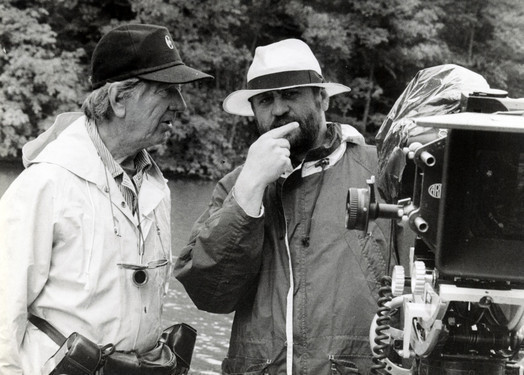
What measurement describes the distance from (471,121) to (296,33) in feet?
65.3

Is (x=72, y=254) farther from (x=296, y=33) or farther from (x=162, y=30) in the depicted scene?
(x=296, y=33)

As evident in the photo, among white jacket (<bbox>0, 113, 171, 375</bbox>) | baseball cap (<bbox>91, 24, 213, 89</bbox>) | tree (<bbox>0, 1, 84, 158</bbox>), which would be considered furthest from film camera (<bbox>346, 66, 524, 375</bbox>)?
tree (<bbox>0, 1, 84, 158</bbox>)

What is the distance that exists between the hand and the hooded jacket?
0.04 meters

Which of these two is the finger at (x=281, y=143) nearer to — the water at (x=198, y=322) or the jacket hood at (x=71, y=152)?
the jacket hood at (x=71, y=152)

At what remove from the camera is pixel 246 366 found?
7.94 feet

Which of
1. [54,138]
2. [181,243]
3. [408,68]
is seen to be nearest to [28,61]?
[181,243]

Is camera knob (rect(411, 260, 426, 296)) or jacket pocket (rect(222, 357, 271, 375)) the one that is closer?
camera knob (rect(411, 260, 426, 296))

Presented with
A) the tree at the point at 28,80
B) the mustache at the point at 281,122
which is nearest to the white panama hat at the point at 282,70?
the mustache at the point at 281,122

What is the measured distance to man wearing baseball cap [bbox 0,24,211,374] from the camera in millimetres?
2209

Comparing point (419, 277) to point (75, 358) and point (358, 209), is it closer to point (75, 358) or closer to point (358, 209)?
point (358, 209)

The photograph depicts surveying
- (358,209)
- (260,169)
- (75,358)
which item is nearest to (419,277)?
(358,209)

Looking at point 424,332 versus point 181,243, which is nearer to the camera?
→ point 424,332

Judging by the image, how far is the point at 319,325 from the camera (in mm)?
2354

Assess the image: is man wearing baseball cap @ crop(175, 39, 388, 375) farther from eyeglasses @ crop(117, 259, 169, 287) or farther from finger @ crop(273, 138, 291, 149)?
eyeglasses @ crop(117, 259, 169, 287)
